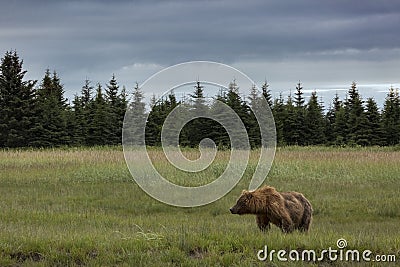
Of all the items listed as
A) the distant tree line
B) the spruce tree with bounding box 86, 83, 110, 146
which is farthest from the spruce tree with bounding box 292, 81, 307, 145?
the spruce tree with bounding box 86, 83, 110, 146

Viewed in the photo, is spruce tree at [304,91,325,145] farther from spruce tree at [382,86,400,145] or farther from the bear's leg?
the bear's leg

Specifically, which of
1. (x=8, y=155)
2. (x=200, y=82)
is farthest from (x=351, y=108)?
(x=200, y=82)

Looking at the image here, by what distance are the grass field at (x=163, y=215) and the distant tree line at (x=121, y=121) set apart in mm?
12242

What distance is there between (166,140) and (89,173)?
246 inches

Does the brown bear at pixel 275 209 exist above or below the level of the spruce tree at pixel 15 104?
below

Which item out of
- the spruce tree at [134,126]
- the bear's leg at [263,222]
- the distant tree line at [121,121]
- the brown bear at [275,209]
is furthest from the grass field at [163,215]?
the distant tree line at [121,121]

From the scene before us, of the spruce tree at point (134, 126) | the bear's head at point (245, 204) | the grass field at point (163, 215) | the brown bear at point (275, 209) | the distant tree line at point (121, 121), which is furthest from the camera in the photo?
the distant tree line at point (121, 121)

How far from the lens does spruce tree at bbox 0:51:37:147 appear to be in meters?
37.8

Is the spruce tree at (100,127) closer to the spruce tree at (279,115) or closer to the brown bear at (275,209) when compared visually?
the spruce tree at (279,115)

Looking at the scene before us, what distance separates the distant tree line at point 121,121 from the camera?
36.8m

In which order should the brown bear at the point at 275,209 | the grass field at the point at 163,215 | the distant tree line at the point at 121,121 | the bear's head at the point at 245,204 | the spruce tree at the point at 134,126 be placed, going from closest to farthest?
the grass field at the point at 163,215 → the brown bear at the point at 275,209 → the bear's head at the point at 245,204 → the spruce tree at the point at 134,126 → the distant tree line at the point at 121,121

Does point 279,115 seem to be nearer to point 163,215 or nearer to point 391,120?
point 391,120

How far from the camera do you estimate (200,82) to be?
10719mm

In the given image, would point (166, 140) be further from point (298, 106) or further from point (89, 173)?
point (298, 106)
